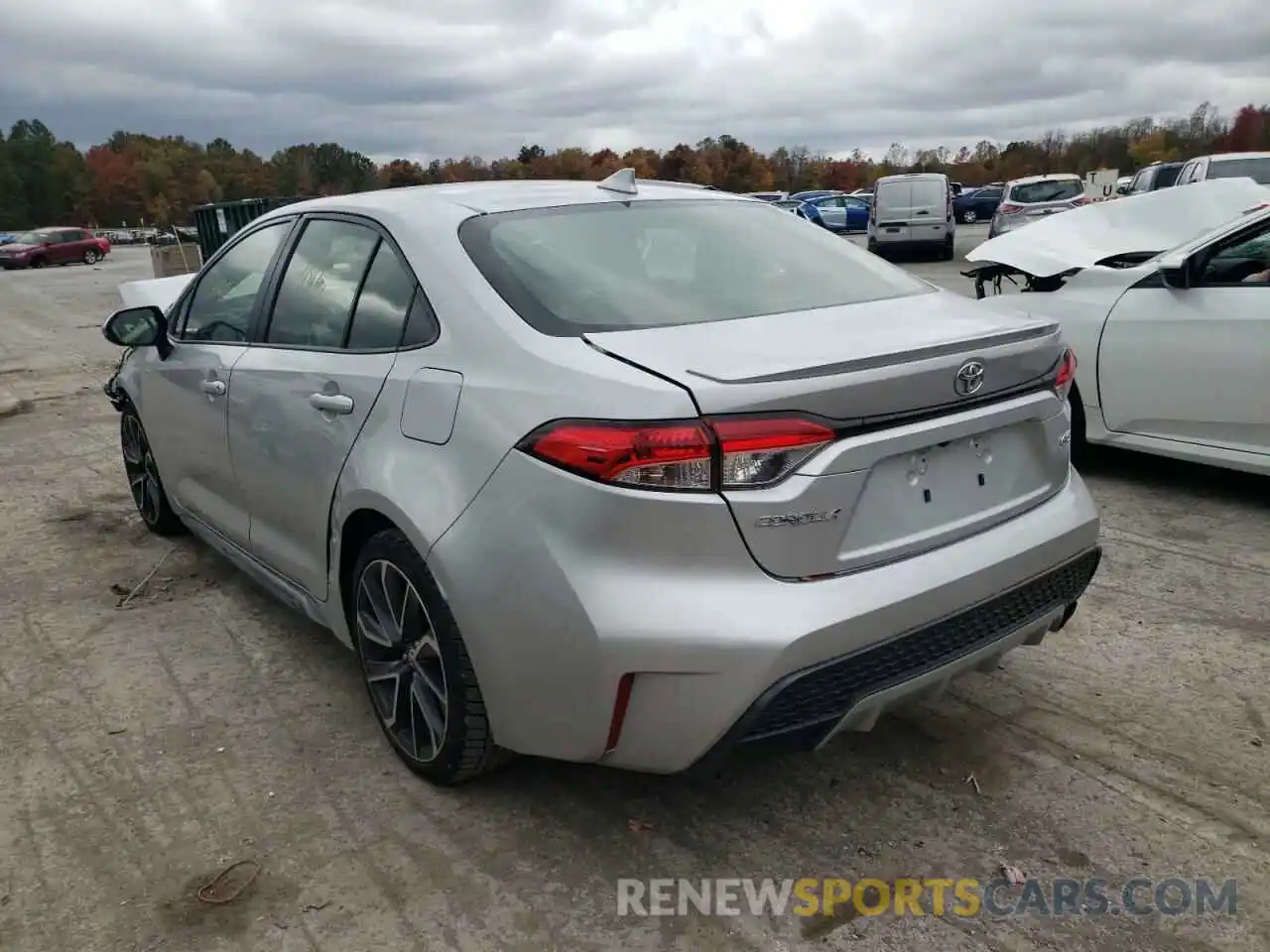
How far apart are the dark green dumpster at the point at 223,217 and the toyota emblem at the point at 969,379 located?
17.2 metres

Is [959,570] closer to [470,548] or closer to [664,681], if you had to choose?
[664,681]

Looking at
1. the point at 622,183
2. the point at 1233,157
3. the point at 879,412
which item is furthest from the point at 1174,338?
the point at 1233,157

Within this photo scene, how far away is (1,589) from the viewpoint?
4.65 meters

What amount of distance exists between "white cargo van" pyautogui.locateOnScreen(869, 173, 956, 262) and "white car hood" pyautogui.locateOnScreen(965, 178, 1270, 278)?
1511 cm

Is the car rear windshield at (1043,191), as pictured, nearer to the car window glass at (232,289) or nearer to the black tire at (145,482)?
the black tire at (145,482)

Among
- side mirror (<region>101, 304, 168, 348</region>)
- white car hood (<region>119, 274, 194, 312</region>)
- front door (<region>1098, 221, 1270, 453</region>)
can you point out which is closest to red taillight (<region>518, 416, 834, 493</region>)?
Answer: side mirror (<region>101, 304, 168, 348</region>)

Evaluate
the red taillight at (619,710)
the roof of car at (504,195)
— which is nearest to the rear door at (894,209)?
the roof of car at (504,195)

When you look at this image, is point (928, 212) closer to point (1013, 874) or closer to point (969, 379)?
A: point (969, 379)

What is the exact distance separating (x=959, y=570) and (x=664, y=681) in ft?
2.44

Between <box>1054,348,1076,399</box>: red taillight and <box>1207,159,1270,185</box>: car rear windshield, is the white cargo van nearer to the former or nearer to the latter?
<box>1207,159,1270,185</box>: car rear windshield

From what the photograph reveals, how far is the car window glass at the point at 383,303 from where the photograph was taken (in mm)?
2895

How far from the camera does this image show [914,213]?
21312 millimetres

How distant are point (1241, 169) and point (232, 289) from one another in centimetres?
1468

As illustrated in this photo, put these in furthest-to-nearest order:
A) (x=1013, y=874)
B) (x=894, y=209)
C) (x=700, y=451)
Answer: (x=894, y=209) < (x=1013, y=874) < (x=700, y=451)
